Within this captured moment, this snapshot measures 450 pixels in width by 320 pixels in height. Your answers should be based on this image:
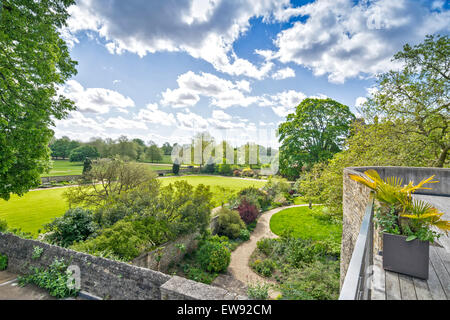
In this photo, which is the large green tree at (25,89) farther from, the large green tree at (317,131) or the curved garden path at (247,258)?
the large green tree at (317,131)

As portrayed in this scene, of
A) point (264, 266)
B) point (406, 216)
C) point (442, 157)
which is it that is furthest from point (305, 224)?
point (406, 216)

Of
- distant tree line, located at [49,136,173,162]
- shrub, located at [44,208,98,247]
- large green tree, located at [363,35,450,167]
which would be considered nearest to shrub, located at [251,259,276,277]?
shrub, located at [44,208,98,247]

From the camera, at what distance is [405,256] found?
218 cm

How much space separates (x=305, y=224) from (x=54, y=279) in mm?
13326

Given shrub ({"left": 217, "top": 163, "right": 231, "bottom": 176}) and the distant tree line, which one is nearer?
the distant tree line

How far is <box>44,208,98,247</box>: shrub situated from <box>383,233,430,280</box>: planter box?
9.68m

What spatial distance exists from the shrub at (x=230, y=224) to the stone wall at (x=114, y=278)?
785 centimetres

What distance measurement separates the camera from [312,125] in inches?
814

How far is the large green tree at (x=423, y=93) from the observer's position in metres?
8.94

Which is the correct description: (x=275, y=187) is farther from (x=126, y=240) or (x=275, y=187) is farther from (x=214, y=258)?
(x=126, y=240)

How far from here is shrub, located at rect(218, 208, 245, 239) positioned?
466 inches

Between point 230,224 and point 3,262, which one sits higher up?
point 3,262

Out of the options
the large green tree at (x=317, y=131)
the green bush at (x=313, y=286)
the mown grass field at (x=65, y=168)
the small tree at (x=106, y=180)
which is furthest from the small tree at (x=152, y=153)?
the green bush at (x=313, y=286)

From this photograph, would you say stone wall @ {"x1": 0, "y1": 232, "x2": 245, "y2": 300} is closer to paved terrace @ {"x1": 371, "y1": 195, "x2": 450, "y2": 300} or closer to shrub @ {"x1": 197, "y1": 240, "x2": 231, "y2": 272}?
paved terrace @ {"x1": 371, "y1": 195, "x2": 450, "y2": 300}
